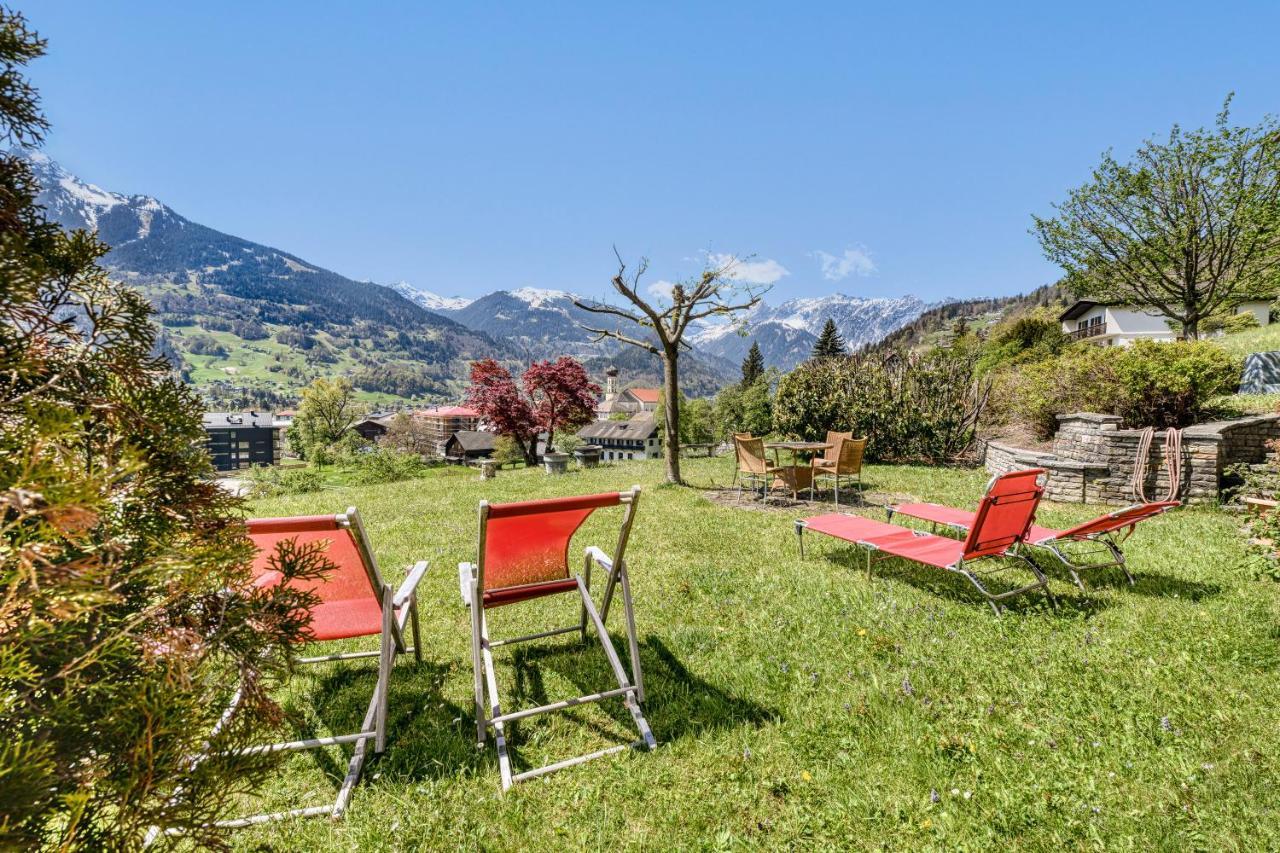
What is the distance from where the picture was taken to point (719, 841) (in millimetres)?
2260

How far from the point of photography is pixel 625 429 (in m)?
87.7

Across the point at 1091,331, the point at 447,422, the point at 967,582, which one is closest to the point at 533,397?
the point at 967,582

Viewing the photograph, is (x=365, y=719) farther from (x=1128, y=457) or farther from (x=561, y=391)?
(x=561, y=391)

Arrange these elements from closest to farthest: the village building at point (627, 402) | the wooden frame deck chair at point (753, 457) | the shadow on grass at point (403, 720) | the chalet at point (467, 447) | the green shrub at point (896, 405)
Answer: the shadow on grass at point (403, 720)
the wooden frame deck chair at point (753, 457)
the green shrub at point (896, 405)
the chalet at point (467, 447)
the village building at point (627, 402)

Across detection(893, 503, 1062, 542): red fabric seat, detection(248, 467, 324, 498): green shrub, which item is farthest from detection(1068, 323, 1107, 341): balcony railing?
detection(248, 467, 324, 498): green shrub

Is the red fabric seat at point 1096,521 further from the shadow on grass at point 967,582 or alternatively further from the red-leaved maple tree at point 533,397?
the red-leaved maple tree at point 533,397

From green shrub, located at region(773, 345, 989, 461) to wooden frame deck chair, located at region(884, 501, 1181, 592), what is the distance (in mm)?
7694

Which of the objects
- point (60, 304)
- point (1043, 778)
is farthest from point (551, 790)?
point (60, 304)

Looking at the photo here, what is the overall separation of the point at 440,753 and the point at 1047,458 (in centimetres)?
1065

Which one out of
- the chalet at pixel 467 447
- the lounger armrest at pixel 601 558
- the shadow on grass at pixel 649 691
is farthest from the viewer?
the chalet at pixel 467 447

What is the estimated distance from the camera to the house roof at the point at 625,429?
274 ft

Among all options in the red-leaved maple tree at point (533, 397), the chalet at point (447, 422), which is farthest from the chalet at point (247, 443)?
the red-leaved maple tree at point (533, 397)

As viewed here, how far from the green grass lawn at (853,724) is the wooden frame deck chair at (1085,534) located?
0.28 m

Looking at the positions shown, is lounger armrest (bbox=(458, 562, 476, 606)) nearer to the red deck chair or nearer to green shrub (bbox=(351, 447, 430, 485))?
the red deck chair
